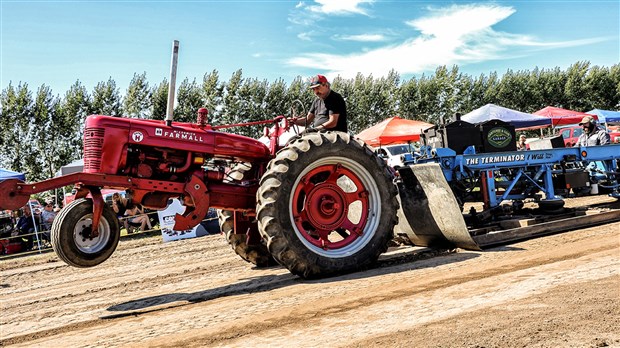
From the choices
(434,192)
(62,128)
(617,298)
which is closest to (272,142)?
(434,192)

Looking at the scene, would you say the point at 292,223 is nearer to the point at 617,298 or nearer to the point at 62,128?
the point at 617,298

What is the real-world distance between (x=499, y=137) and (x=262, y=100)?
77.2 feet

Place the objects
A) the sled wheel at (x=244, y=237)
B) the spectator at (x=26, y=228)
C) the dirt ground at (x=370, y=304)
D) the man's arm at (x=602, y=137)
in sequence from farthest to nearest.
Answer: the spectator at (x=26, y=228) < the man's arm at (x=602, y=137) < the sled wheel at (x=244, y=237) < the dirt ground at (x=370, y=304)

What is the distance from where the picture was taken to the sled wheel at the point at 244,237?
5.94 m

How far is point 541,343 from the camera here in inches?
109

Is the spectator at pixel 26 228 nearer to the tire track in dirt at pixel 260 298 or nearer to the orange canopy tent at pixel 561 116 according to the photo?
the tire track in dirt at pixel 260 298

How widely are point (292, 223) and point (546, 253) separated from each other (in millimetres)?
2613

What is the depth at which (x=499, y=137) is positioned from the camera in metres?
7.78

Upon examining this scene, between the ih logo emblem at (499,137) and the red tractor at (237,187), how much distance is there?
2.98 m

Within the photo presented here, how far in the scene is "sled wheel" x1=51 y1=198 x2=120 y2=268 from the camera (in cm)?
454

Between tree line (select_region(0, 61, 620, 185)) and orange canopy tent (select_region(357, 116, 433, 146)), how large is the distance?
170cm

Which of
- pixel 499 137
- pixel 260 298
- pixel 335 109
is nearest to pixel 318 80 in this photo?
pixel 335 109

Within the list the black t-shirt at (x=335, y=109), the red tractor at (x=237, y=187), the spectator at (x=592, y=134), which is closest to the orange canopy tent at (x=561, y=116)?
the spectator at (x=592, y=134)

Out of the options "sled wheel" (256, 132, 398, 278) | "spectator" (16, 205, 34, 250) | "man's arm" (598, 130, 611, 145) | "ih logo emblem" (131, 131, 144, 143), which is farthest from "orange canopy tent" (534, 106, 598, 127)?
"ih logo emblem" (131, 131, 144, 143)
